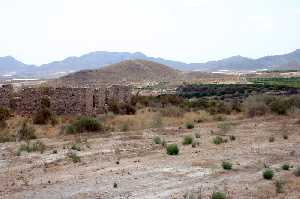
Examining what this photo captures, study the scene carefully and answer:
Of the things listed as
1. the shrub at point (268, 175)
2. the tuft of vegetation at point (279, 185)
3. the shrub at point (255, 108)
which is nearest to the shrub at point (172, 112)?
the shrub at point (255, 108)

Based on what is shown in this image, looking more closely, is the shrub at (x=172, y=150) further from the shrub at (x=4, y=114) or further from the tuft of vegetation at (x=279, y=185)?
the shrub at (x=4, y=114)

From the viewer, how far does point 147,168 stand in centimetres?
1706

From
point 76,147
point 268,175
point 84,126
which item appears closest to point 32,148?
point 76,147

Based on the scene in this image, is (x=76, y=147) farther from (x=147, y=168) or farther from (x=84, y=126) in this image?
(x=84, y=126)

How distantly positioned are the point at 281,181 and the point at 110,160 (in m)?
6.33

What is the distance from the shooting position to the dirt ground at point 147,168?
45.4 feet

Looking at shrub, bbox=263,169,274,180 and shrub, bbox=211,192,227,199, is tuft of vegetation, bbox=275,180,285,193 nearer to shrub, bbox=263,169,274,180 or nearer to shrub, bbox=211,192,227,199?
shrub, bbox=263,169,274,180

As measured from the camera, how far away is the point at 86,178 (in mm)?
15695

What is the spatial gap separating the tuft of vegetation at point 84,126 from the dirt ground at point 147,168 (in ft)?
6.37

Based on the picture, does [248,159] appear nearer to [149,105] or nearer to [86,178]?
[86,178]

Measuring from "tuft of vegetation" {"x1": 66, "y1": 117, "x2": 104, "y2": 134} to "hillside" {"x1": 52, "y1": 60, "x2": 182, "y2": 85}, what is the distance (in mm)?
88540

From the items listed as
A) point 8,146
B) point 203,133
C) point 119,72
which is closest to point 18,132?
point 8,146

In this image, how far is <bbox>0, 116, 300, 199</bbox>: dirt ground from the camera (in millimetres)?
13836

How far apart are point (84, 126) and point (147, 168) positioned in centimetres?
1196
